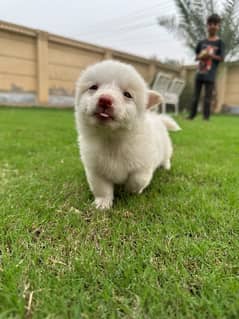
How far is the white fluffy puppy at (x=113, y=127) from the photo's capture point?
1315 millimetres

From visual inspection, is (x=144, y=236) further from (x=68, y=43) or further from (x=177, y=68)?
(x=177, y=68)

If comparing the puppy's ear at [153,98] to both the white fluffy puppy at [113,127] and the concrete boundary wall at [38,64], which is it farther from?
the concrete boundary wall at [38,64]

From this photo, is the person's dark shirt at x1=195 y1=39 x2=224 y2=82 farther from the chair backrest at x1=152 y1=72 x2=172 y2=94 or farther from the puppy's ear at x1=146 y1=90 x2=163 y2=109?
the puppy's ear at x1=146 y1=90 x2=163 y2=109

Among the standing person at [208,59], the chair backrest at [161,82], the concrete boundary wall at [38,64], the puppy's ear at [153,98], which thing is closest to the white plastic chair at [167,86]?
the chair backrest at [161,82]

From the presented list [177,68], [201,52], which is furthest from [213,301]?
[177,68]

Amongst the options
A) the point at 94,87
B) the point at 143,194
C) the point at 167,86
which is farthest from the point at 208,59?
the point at 94,87

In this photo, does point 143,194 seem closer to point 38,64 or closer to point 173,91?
point 173,91

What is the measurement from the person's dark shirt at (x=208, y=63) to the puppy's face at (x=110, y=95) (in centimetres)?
499

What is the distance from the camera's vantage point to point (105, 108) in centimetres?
127

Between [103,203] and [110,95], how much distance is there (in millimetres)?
577

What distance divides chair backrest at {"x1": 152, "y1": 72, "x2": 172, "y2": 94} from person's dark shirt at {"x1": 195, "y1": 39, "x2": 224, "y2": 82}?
2.32 m

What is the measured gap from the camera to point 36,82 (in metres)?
9.73

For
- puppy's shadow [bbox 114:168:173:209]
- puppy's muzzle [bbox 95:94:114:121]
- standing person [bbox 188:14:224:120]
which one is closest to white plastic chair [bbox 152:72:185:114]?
standing person [bbox 188:14:224:120]

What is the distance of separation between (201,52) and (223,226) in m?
5.56
